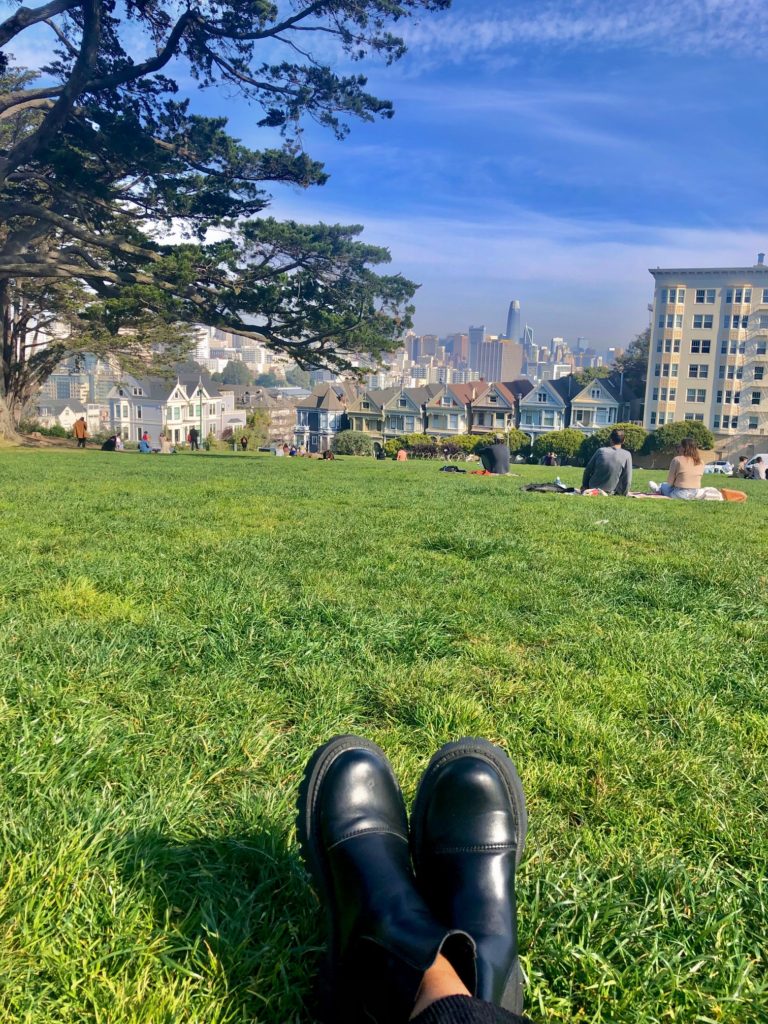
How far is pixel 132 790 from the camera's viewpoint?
78.5 inches

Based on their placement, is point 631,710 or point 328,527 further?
point 328,527

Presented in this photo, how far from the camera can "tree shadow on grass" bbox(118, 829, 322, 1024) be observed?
56.2 inches

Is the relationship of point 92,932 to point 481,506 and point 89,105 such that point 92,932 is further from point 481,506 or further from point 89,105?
point 89,105

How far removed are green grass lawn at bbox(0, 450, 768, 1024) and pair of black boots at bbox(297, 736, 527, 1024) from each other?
5.3 inches

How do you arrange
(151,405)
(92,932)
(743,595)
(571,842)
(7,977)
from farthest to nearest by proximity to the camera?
(151,405) < (743,595) < (571,842) < (92,932) < (7,977)

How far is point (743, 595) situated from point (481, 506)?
3.97m

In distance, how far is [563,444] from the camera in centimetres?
5184

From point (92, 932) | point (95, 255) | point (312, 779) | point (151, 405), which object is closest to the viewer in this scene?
point (92, 932)

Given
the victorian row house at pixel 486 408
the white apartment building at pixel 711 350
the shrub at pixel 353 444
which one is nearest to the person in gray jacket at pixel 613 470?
the shrub at pixel 353 444

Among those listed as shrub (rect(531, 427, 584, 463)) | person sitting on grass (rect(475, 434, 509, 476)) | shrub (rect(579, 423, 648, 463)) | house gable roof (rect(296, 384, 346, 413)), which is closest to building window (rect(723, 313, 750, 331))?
shrub (rect(579, 423, 648, 463))

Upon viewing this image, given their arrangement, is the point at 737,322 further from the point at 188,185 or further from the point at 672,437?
the point at 188,185

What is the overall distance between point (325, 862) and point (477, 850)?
335 millimetres

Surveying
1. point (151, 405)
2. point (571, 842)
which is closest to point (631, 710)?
point (571, 842)

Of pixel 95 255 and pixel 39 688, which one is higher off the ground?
pixel 95 255
